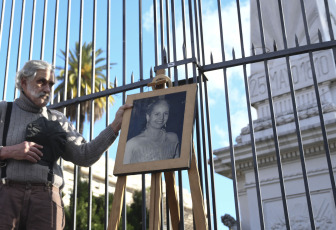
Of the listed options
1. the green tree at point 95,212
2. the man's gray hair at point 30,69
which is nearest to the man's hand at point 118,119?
the man's gray hair at point 30,69

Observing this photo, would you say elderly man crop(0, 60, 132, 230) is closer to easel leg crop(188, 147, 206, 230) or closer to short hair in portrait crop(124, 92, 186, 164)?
short hair in portrait crop(124, 92, 186, 164)

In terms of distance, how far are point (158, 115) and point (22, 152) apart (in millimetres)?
1046

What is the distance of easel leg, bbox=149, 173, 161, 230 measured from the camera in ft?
11.0

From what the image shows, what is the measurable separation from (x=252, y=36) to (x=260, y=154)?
278 cm

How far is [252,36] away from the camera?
30.8ft

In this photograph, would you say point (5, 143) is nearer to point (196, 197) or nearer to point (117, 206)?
point (117, 206)

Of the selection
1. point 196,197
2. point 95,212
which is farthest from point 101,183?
point 196,197

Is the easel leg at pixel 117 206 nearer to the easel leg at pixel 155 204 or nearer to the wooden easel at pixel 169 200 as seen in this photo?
the wooden easel at pixel 169 200

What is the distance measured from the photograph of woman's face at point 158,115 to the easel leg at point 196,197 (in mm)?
425

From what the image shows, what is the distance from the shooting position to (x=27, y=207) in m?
3.35

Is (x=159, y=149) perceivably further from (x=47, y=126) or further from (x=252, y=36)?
(x=252, y=36)

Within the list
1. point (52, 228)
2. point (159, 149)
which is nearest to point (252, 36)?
point (159, 149)

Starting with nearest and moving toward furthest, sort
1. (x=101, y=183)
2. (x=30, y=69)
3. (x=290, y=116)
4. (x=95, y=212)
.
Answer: (x=30, y=69)
(x=290, y=116)
(x=95, y=212)
(x=101, y=183)

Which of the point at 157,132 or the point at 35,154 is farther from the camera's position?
the point at 157,132
